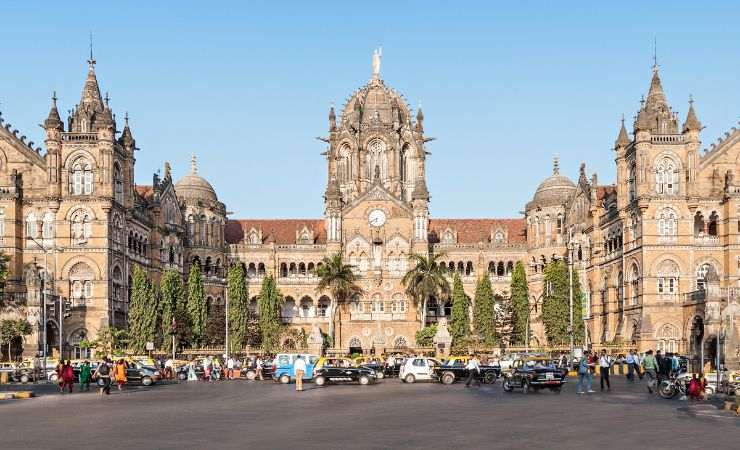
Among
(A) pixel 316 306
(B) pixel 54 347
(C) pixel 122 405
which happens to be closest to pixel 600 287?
(A) pixel 316 306

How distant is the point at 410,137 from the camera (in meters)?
124

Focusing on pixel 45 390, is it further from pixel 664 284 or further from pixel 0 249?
pixel 664 284

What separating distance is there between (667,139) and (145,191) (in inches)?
1993

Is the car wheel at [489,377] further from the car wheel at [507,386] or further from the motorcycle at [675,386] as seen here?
the motorcycle at [675,386]

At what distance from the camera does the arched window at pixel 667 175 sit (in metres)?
88.2

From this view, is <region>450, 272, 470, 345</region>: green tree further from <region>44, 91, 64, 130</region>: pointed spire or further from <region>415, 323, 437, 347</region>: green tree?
<region>44, 91, 64, 130</region>: pointed spire

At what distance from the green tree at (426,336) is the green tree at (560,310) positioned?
12.2 m

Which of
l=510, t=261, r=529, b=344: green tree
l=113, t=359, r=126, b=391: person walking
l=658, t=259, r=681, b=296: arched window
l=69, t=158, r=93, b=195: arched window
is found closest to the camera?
l=113, t=359, r=126, b=391: person walking

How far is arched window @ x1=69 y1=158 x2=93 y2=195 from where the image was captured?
89688mm

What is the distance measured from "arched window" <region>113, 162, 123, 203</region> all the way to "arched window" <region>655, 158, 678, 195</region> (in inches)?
1749

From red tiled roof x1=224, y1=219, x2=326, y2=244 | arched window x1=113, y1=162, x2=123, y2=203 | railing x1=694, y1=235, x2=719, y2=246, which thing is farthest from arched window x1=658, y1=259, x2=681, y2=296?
arched window x1=113, y1=162, x2=123, y2=203

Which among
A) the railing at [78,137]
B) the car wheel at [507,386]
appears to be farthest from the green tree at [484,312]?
the car wheel at [507,386]

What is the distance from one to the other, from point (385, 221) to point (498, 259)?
13013 mm

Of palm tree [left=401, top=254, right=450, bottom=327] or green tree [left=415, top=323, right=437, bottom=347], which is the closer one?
green tree [left=415, top=323, right=437, bottom=347]
